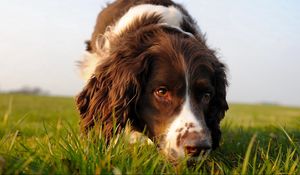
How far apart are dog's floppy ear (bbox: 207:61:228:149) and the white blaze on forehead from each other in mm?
754

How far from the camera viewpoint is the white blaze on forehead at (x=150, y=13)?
5747 millimetres

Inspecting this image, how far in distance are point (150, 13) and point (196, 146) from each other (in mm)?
2427

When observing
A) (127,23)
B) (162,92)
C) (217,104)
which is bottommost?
(217,104)

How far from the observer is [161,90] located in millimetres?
4605

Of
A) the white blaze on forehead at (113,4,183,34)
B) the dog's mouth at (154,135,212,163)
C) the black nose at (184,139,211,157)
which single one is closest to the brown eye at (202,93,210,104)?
the dog's mouth at (154,135,212,163)

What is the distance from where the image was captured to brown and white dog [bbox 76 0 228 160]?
4.23 metres

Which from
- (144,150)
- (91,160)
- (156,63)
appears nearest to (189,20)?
(156,63)

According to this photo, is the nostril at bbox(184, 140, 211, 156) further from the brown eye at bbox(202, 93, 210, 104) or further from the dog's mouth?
the brown eye at bbox(202, 93, 210, 104)

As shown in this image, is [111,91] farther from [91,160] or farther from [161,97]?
[91,160]

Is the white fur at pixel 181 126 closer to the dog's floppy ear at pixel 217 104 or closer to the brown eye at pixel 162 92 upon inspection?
the brown eye at pixel 162 92

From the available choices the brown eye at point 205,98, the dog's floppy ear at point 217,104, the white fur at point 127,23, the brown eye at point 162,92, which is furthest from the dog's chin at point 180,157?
the white fur at point 127,23

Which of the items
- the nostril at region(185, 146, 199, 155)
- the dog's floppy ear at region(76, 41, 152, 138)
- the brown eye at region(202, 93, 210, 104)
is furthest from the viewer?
the dog's floppy ear at region(76, 41, 152, 138)

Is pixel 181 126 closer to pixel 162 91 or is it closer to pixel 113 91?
pixel 162 91

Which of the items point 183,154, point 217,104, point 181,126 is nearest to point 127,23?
point 217,104
